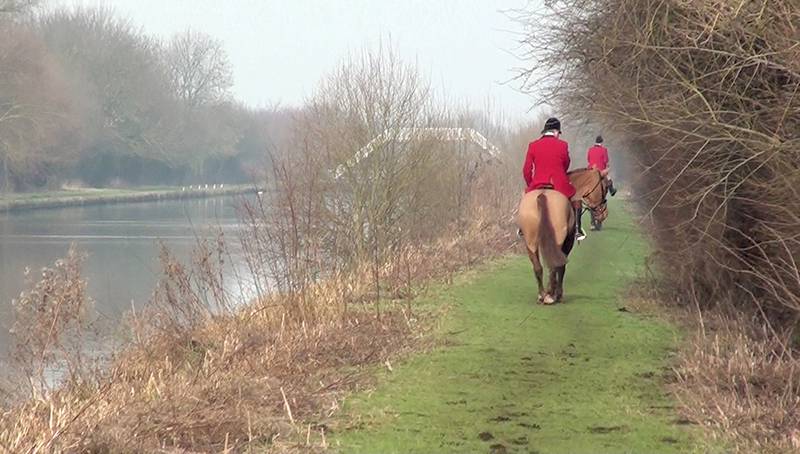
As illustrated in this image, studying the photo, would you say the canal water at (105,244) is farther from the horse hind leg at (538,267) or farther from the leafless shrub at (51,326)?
the horse hind leg at (538,267)

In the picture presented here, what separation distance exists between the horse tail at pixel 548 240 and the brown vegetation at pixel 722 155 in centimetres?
132

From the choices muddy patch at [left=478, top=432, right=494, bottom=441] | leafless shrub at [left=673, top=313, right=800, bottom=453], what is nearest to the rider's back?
leafless shrub at [left=673, top=313, right=800, bottom=453]

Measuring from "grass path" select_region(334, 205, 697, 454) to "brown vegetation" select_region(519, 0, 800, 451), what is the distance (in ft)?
1.75

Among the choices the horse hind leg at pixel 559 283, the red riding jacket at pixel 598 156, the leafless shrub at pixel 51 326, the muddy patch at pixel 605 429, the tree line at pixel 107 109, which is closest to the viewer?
the muddy patch at pixel 605 429

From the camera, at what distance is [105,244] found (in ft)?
140

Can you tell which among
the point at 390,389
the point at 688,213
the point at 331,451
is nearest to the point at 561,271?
the point at 688,213

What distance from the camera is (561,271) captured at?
15.9m

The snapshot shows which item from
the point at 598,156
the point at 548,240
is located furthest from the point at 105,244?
the point at 548,240

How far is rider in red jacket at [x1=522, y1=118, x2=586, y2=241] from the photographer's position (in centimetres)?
1527

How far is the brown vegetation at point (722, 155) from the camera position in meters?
10.2

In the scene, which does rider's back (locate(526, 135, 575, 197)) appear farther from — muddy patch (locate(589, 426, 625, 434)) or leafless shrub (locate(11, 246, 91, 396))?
muddy patch (locate(589, 426, 625, 434))

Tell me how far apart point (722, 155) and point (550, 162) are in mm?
3434

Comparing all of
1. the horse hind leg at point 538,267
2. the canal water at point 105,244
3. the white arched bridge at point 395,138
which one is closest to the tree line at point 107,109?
the canal water at point 105,244

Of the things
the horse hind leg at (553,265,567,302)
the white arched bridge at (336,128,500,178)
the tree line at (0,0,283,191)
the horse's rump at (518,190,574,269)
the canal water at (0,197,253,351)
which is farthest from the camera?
the tree line at (0,0,283,191)
